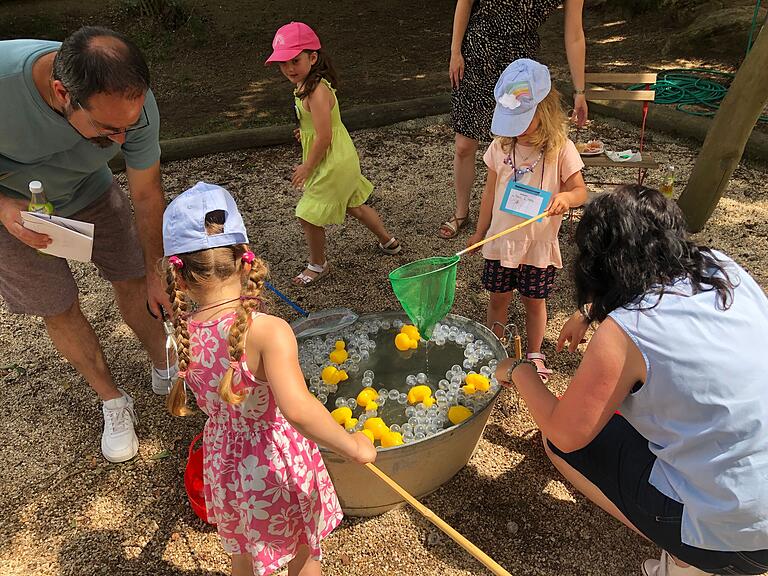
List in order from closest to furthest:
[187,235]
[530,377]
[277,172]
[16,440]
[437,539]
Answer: [187,235]
[530,377]
[437,539]
[16,440]
[277,172]

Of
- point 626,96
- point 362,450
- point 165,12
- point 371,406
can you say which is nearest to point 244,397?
point 362,450

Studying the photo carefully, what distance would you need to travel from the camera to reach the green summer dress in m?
3.28

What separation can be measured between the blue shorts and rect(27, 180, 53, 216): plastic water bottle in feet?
6.36

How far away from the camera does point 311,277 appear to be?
3635mm

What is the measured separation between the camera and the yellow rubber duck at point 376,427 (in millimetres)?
2188

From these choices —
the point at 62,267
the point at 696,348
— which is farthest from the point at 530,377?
the point at 62,267

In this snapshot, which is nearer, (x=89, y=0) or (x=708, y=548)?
(x=708, y=548)

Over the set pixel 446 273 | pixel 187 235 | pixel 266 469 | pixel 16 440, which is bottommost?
pixel 16 440

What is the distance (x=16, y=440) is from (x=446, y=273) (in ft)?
6.82

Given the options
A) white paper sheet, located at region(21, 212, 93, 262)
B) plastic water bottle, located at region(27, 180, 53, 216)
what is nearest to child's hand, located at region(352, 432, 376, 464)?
white paper sheet, located at region(21, 212, 93, 262)

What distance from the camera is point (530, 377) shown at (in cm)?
186

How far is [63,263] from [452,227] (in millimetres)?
2373

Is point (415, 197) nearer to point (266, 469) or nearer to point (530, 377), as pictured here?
point (530, 377)

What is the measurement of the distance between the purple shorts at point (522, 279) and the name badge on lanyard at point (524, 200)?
0.26 metres
